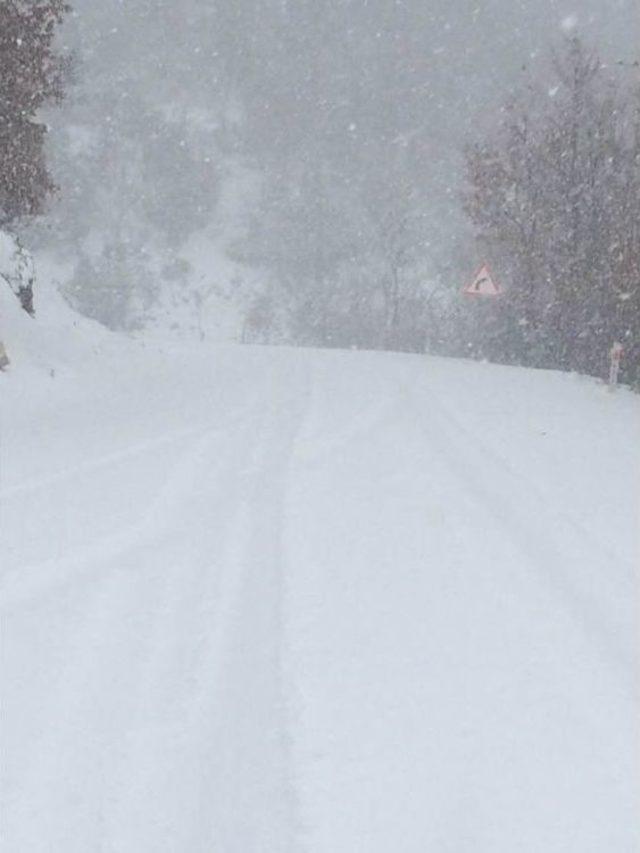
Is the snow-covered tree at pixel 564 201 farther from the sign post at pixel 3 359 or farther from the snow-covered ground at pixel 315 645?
the snow-covered ground at pixel 315 645

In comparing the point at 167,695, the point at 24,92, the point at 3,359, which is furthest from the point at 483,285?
the point at 167,695

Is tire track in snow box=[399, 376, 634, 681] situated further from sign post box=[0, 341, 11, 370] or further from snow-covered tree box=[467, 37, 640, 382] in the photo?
snow-covered tree box=[467, 37, 640, 382]

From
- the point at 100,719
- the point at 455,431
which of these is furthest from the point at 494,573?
the point at 455,431

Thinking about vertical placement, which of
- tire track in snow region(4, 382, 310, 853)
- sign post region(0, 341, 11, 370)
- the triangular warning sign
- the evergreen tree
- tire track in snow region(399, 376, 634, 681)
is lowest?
tire track in snow region(4, 382, 310, 853)

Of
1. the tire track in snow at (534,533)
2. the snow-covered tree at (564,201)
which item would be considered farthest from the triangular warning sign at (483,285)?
the tire track in snow at (534,533)

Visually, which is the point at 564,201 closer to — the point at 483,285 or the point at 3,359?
the point at 483,285

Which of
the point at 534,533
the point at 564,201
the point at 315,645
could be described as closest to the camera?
the point at 315,645

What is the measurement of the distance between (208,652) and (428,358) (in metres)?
20.7

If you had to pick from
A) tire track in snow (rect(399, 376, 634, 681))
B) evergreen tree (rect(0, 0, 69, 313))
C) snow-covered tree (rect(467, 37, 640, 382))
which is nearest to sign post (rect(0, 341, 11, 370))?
evergreen tree (rect(0, 0, 69, 313))

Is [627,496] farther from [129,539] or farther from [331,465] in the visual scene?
[129,539]

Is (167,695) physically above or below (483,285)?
below

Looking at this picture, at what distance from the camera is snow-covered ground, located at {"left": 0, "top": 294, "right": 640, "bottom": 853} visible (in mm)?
3311

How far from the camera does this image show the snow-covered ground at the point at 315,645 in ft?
10.9

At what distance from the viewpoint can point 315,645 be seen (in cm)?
470
